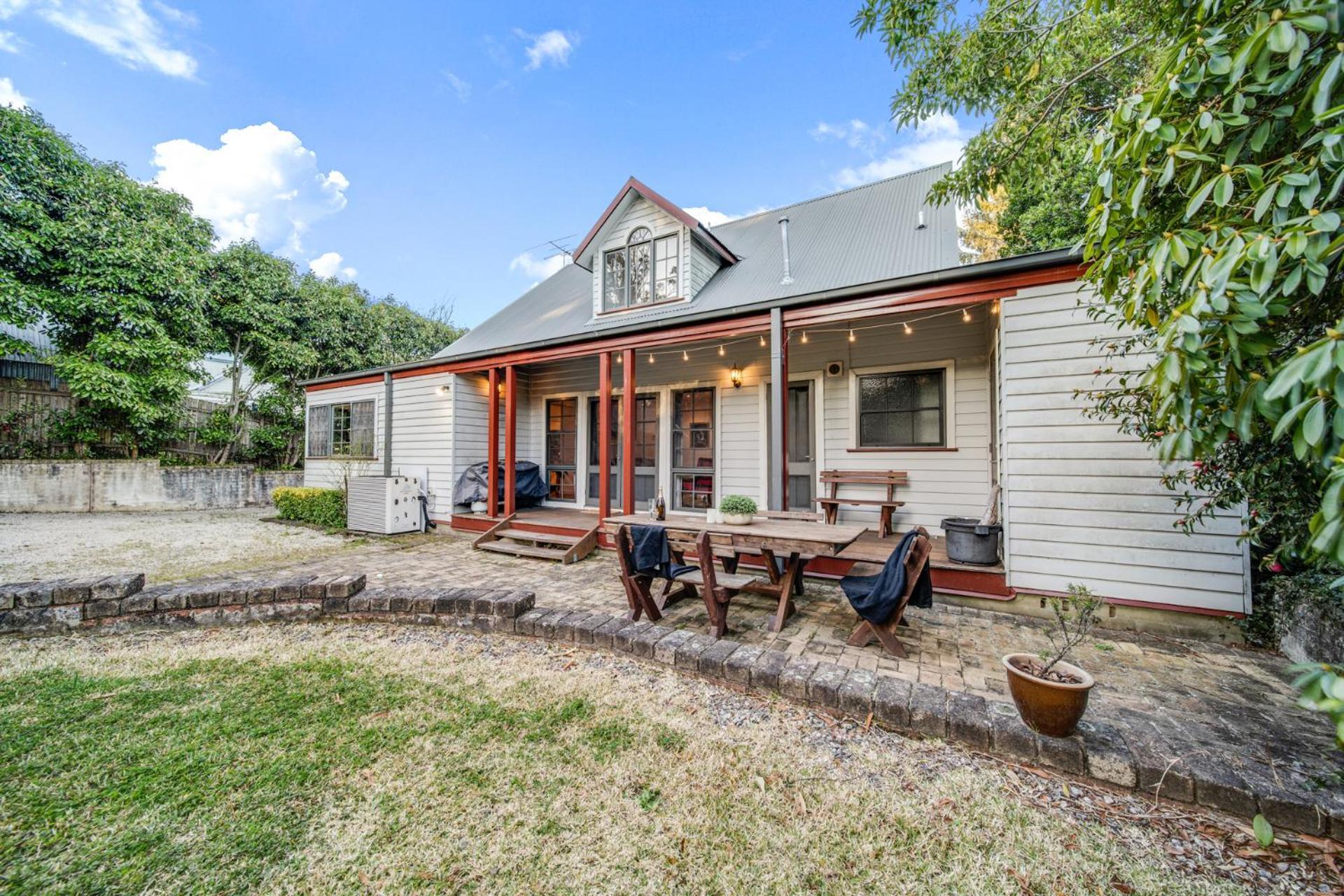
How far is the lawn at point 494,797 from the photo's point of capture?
1509 millimetres

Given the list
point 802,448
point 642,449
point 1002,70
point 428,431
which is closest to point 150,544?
point 428,431

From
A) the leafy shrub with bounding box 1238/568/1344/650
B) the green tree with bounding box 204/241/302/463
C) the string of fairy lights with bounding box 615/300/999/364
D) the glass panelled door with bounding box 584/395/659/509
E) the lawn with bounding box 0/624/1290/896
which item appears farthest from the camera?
the green tree with bounding box 204/241/302/463

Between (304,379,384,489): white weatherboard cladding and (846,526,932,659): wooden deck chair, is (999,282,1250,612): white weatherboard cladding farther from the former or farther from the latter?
(304,379,384,489): white weatherboard cladding

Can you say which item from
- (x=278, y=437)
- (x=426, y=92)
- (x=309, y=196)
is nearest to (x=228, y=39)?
(x=426, y=92)

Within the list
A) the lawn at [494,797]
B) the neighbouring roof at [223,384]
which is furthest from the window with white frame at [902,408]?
the neighbouring roof at [223,384]

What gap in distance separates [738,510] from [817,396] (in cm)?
326

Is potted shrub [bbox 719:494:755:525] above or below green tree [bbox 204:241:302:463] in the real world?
below

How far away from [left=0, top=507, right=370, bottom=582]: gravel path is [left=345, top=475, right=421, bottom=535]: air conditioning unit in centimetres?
40

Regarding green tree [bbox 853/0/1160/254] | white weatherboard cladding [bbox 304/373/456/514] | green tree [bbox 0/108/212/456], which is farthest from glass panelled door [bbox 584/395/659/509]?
green tree [bbox 0/108/212/456]

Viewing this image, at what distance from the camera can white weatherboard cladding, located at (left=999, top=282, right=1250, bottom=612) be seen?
354 cm

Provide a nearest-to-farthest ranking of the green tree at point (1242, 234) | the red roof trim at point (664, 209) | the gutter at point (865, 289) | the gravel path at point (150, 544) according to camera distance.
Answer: the green tree at point (1242, 234)
the gutter at point (865, 289)
the gravel path at point (150, 544)
the red roof trim at point (664, 209)

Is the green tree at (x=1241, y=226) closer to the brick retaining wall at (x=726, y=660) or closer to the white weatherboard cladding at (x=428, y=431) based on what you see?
the brick retaining wall at (x=726, y=660)

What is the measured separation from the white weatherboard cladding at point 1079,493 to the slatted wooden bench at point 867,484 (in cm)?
156

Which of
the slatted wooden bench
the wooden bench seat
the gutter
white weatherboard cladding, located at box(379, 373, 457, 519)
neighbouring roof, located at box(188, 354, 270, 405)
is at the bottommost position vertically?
the wooden bench seat
